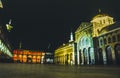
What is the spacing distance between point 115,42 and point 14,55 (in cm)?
7699

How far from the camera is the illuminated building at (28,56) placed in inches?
4060

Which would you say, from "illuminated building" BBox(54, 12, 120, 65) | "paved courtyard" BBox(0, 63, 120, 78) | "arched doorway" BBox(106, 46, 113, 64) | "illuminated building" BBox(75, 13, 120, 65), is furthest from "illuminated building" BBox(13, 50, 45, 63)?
"paved courtyard" BBox(0, 63, 120, 78)

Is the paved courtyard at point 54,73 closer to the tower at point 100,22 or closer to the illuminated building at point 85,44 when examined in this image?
the illuminated building at point 85,44

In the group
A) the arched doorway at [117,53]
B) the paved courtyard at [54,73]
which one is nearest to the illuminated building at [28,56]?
the arched doorway at [117,53]

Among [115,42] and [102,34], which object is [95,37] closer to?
[102,34]

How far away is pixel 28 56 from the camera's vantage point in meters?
106

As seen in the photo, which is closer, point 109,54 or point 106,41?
point 109,54

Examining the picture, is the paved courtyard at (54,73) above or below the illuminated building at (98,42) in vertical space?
below

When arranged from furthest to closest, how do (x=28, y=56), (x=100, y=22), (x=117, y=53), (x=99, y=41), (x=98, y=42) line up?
1. (x=28, y=56)
2. (x=100, y=22)
3. (x=98, y=42)
4. (x=99, y=41)
5. (x=117, y=53)

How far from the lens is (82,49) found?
5822 centimetres

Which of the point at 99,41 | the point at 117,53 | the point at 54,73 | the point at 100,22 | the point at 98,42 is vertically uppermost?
the point at 100,22

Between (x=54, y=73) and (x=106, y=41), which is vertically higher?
(x=106, y=41)

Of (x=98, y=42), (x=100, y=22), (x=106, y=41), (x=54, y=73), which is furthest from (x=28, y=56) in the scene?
(x=54, y=73)

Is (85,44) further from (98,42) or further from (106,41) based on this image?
(106,41)
